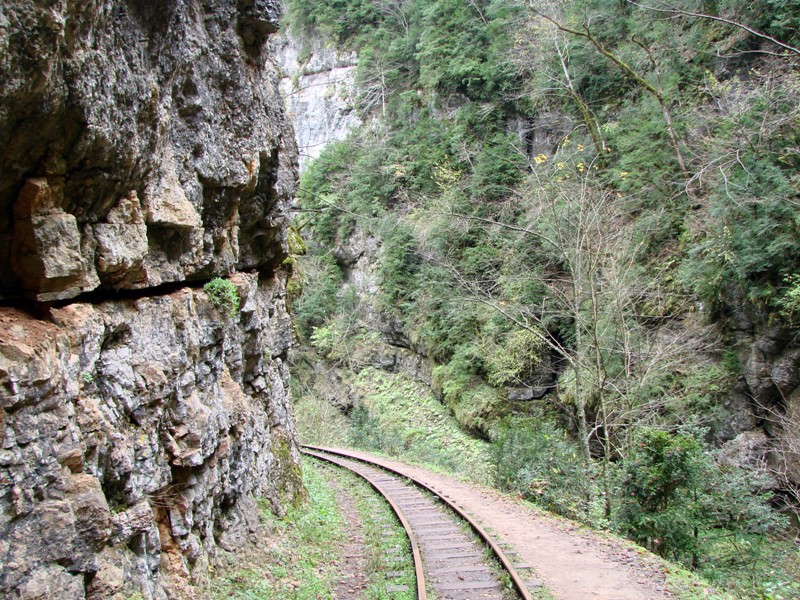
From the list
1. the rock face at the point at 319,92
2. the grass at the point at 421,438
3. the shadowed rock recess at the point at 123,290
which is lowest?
the grass at the point at 421,438

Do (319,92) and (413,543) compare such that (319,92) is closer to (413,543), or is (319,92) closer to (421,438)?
(421,438)

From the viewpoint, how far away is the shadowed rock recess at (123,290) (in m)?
3.88

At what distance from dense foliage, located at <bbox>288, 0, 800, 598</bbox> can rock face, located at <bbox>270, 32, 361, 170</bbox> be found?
196cm

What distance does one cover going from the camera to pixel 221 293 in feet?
26.0

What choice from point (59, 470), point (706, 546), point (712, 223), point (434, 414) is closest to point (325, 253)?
point (434, 414)

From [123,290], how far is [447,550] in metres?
6.30

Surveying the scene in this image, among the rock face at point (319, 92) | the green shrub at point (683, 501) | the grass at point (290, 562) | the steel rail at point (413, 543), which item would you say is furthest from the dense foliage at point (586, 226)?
the grass at point (290, 562)

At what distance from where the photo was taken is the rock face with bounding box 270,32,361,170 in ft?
113

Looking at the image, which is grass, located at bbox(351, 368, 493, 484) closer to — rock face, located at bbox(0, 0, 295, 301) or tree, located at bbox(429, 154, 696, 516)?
tree, located at bbox(429, 154, 696, 516)

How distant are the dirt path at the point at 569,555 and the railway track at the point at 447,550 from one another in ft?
1.36

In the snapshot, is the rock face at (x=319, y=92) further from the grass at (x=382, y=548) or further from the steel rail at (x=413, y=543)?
the grass at (x=382, y=548)

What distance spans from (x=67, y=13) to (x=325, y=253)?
2720 cm

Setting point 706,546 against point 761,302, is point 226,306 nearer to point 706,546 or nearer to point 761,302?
point 706,546

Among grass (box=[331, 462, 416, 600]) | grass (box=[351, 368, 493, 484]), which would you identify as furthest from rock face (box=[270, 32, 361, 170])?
grass (box=[331, 462, 416, 600])
